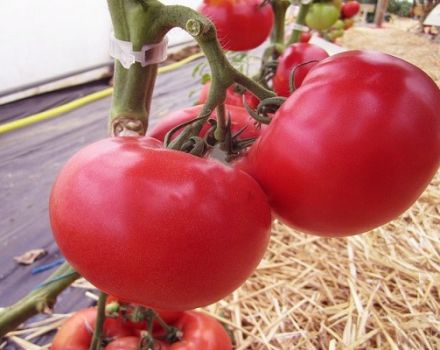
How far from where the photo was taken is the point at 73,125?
6.82ft

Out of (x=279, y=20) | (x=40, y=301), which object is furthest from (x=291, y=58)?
(x=40, y=301)

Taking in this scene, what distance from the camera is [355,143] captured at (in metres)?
0.33

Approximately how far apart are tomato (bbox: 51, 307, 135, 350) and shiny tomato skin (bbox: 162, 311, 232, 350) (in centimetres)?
7

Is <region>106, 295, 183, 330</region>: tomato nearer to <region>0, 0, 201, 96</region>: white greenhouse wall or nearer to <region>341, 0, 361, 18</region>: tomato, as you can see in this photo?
<region>0, 0, 201, 96</region>: white greenhouse wall

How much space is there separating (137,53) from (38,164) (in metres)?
1.40

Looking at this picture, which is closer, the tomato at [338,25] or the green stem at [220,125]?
the green stem at [220,125]

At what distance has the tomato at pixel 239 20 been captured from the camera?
0.83 metres

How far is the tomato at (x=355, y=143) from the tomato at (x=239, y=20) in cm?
49

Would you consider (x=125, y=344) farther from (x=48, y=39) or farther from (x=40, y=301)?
(x=48, y=39)

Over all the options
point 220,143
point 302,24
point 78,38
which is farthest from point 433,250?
point 78,38

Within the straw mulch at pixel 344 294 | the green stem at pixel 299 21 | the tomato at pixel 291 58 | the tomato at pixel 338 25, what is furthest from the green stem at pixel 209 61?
the tomato at pixel 338 25

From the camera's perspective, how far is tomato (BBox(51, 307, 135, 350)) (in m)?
0.70

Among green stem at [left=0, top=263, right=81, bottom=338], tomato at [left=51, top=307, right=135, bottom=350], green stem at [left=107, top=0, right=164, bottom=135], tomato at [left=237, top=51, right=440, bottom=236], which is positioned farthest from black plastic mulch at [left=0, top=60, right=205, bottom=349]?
tomato at [left=237, top=51, right=440, bottom=236]

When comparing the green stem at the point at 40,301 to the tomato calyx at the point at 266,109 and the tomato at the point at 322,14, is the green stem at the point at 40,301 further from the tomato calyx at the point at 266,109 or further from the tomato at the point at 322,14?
the tomato at the point at 322,14
